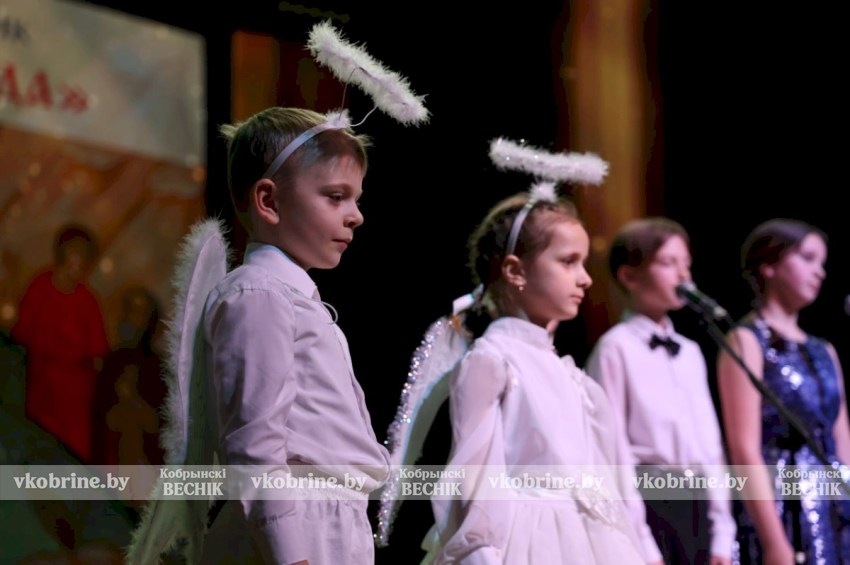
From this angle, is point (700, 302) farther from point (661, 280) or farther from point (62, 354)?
point (62, 354)

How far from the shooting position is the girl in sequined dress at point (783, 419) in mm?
3238

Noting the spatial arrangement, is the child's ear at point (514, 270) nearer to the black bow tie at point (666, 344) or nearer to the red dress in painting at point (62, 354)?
the black bow tie at point (666, 344)

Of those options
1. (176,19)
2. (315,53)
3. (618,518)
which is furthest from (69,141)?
(618,518)

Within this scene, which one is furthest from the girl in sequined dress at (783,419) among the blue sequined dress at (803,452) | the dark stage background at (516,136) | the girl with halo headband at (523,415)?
the girl with halo headband at (523,415)

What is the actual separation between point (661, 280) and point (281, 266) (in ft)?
5.72

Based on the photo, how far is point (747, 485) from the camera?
128 inches

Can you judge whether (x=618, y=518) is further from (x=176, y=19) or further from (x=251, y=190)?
(x=176, y=19)

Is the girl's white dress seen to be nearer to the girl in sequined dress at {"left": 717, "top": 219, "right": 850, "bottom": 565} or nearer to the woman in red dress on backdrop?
the girl in sequined dress at {"left": 717, "top": 219, "right": 850, "bottom": 565}

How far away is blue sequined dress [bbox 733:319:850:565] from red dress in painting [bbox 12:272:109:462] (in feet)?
6.57

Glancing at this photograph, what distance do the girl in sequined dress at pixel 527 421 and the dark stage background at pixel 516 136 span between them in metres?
0.16

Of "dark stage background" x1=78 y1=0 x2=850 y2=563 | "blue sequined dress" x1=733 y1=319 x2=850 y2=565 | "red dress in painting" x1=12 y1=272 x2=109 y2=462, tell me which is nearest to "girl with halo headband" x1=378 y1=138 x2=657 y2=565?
"dark stage background" x1=78 y1=0 x2=850 y2=563

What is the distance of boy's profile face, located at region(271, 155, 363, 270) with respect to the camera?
5.92 ft

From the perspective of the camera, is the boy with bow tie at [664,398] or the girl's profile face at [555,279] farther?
the boy with bow tie at [664,398]

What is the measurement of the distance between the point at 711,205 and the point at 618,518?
200 cm
